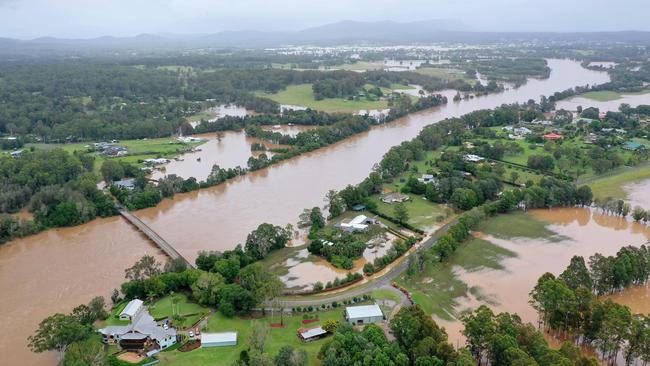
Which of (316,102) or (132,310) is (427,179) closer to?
(132,310)

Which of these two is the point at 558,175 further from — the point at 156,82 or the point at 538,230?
the point at 156,82

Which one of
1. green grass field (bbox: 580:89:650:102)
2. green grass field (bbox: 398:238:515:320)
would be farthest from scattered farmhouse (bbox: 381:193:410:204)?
green grass field (bbox: 580:89:650:102)

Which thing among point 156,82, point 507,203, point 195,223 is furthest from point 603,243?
point 156,82

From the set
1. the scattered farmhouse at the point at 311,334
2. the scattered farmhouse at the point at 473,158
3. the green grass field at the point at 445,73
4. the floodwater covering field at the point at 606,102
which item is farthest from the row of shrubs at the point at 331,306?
the green grass field at the point at 445,73

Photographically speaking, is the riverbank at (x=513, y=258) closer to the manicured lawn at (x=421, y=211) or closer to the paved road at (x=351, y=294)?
the paved road at (x=351, y=294)

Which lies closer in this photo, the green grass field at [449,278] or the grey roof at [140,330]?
the grey roof at [140,330]
